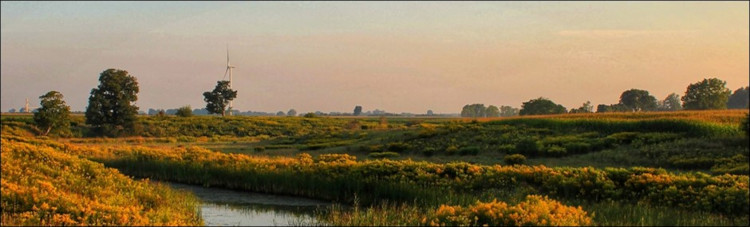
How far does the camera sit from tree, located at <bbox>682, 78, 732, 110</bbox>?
66125 mm

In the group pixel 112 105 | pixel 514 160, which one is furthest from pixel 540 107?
pixel 112 105

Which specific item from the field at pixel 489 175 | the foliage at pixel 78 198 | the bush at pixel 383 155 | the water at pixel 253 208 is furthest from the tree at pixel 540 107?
the foliage at pixel 78 198

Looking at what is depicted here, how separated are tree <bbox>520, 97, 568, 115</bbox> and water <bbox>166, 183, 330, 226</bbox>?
62737 mm

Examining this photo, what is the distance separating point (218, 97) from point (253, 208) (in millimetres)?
106438

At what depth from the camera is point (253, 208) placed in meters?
20.0

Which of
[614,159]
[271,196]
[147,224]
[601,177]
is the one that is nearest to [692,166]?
[614,159]

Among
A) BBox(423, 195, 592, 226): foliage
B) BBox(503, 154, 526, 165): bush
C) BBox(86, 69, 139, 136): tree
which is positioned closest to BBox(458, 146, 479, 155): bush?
BBox(503, 154, 526, 165): bush

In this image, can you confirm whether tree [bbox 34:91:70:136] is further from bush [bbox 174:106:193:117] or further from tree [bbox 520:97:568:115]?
tree [bbox 520:97:568:115]

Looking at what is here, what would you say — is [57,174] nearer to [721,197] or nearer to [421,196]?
[421,196]

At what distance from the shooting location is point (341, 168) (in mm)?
24047

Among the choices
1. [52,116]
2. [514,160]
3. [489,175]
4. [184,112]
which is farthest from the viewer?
[184,112]

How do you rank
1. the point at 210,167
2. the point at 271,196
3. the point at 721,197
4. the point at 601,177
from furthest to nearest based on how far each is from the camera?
the point at 210,167, the point at 271,196, the point at 601,177, the point at 721,197

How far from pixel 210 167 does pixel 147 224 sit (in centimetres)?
1545

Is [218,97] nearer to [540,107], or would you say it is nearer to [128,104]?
[128,104]
